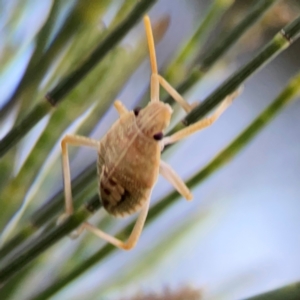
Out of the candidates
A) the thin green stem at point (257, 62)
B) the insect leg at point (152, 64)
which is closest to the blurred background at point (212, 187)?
the insect leg at point (152, 64)

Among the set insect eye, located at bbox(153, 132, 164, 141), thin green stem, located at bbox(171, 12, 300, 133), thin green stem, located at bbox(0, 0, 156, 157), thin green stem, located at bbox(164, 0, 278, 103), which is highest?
thin green stem, located at bbox(0, 0, 156, 157)

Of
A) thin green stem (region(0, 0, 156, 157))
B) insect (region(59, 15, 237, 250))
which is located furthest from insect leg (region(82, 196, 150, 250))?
thin green stem (region(0, 0, 156, 157))

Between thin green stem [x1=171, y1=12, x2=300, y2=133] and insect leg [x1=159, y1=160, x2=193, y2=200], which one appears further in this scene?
insect leg [x1=159, y1=160, x2=193, y2=200]

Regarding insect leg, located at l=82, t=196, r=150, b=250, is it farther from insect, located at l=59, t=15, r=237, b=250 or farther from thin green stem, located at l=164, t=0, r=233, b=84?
A: thin green stem, located at l=164, t=0, r=233, b=84

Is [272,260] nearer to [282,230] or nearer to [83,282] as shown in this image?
[282,230]

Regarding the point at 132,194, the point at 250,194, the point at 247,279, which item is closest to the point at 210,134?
the point at 250,194

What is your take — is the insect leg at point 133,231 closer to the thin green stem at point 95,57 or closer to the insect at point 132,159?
the insect at point 132,159
